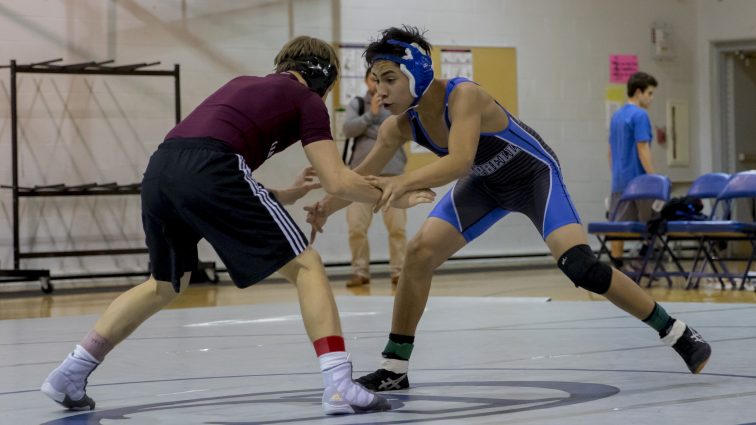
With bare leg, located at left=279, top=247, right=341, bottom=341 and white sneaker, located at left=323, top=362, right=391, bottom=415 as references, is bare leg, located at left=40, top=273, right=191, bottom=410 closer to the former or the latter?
bare leg, located at left=279, top=247, right=341, bottom=341

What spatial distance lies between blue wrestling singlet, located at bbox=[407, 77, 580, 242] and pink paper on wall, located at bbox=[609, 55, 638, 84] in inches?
351

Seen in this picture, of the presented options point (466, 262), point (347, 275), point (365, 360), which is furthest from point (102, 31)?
point (365, 360)

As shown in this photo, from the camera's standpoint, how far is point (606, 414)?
130 inches

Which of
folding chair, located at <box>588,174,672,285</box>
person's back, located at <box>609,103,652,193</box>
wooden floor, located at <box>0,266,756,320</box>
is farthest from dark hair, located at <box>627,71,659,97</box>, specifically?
wooden floor, located at <box>0,266,756,320</box>

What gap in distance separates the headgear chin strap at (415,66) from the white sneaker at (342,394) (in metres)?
1.00

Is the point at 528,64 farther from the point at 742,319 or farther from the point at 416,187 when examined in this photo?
the point at 416,187

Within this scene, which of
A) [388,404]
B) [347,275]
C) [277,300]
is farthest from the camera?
[347,275]

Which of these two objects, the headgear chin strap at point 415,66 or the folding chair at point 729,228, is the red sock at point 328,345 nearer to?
the headgear chin strap at point 415,66

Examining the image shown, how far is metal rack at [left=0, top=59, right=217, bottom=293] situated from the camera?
30.4 ft

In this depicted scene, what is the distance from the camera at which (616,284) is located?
405 cm

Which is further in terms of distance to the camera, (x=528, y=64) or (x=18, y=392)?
(x=528, y=64)

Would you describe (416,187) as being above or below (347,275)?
above

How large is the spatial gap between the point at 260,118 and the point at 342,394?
0.82m

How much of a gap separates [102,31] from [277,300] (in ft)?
10.4
